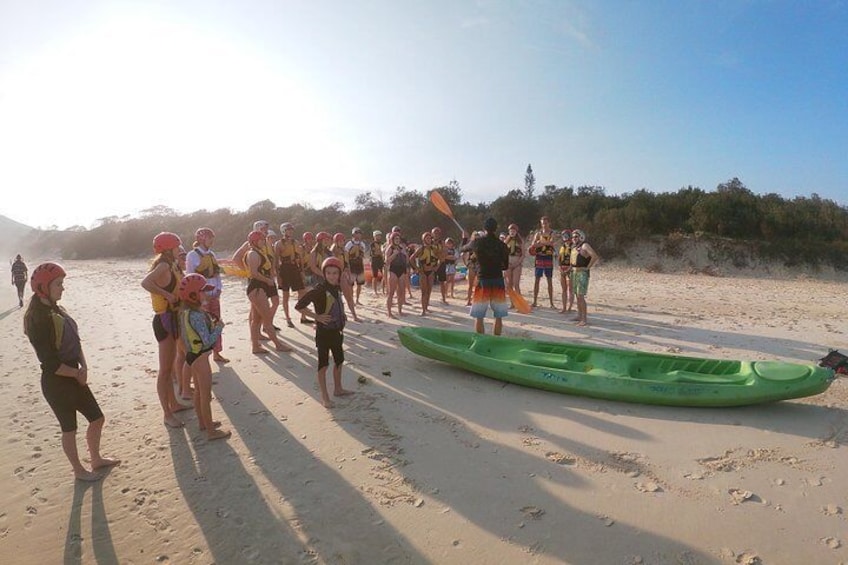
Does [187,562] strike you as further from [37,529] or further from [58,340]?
[58,340]

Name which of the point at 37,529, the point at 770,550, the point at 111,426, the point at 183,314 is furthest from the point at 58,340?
the point at 770,550

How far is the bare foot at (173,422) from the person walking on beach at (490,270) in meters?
3.90

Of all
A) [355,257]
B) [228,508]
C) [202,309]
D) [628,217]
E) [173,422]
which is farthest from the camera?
[628,217]

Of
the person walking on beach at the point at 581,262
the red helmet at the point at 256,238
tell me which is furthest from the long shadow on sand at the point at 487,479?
the person walking on beach at the point at 581,262

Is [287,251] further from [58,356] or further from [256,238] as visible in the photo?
[58,356]

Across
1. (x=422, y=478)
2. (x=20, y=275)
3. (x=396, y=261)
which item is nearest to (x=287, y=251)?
(x=396, y=261)

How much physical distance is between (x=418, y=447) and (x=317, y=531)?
1.21 meters

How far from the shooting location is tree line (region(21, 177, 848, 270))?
19.7 m

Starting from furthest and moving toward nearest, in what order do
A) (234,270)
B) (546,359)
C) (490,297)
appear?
(234,270) → (490,297) → (546,359)

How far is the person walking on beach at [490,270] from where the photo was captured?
6.55 m

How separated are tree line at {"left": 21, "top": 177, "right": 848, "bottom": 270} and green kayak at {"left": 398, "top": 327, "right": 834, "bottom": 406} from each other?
1614cm

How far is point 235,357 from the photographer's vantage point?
6695 millimetres

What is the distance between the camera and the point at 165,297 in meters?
4.25

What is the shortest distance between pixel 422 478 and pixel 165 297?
284cm
